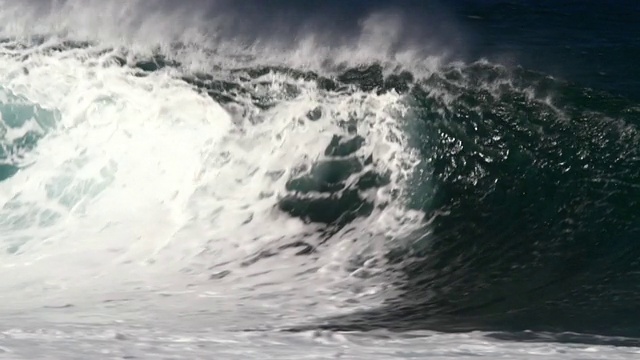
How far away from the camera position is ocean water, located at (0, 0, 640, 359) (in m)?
7.23

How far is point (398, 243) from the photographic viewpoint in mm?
9023

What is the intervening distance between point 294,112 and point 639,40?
3.80 m

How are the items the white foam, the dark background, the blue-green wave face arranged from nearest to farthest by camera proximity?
the white foam, the dark background, the blue-green wave face

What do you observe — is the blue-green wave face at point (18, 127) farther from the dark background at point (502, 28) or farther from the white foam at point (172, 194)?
the dark background at point (502, 28)

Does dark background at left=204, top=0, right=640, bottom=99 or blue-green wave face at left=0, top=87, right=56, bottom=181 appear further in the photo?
blue-green wave face at left=0, top=87, right=56, bottom=181

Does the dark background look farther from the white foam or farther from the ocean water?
the white foam

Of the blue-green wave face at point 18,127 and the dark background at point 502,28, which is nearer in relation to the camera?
the dark background at point 502,28

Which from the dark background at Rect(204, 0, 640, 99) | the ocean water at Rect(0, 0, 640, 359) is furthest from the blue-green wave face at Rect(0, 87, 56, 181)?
the dark background at Rect(204, 0, 640, 99)

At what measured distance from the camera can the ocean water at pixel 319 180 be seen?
7.23 m

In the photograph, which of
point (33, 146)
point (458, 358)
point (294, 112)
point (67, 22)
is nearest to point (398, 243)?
point (294, 112)

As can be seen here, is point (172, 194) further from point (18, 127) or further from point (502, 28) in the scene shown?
point (502, 28)

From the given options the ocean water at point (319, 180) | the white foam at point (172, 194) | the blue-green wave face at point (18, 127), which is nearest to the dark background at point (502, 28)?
the ocean water at point (319, 180)

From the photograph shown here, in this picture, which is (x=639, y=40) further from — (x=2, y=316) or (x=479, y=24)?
(x=2, y=316)

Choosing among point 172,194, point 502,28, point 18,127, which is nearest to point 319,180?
point 172,194
